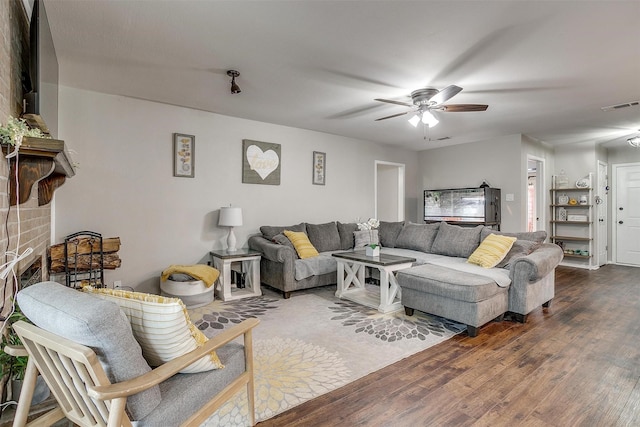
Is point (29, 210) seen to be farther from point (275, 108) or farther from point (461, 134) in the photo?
point (461, 134)

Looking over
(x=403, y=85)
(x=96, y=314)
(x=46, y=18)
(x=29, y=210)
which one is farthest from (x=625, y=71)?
(x=29, y=210)

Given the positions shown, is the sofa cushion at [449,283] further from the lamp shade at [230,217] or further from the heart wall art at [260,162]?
the heart wall art at [260,162]

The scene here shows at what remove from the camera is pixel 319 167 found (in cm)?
568

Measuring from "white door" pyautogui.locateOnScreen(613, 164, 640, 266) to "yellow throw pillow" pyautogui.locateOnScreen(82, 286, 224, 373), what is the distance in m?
8.40

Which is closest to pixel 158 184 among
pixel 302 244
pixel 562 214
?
pixel 302 244

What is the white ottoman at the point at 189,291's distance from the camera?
3717 mm

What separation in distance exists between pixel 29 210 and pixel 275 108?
284cm

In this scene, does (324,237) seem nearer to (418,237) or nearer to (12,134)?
(418,237)

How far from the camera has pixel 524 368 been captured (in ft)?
7.87

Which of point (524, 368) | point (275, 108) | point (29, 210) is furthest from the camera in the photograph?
point (275, 108)

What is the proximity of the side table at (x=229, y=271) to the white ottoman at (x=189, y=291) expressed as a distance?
248 mm

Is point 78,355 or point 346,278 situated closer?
point 78,355

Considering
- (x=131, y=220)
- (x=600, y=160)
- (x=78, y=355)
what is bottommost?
(x=78, y=355)

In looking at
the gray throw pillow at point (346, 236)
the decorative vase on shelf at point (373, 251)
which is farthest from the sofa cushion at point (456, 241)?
the gray throw pillow at point (346, 236)
